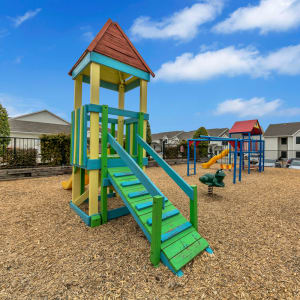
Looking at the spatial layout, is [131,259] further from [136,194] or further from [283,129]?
[283,129]

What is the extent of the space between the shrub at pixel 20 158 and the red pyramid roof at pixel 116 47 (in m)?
6.83

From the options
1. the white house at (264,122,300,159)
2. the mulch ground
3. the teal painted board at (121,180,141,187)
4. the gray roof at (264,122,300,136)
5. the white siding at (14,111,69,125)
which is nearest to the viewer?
the mulch ground

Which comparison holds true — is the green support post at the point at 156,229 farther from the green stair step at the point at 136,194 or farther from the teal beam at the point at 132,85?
the teal beam at the point at 132,85

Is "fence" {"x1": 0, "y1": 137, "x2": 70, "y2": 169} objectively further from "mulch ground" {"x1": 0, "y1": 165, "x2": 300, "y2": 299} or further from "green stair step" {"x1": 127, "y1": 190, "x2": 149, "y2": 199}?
"green stair step" {"x1": 127, "y1": 190, "x2": 149, "y2": 199}

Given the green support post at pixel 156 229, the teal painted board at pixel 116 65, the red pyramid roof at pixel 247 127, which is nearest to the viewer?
the green support post at pixel 156 229

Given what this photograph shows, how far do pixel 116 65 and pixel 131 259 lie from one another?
12.3ft

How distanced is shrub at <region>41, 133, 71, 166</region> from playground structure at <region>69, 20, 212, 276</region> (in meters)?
5.80

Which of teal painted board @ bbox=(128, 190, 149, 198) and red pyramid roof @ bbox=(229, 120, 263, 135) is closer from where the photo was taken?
teal painted board @ bbox=(128, 190, 149, 198)

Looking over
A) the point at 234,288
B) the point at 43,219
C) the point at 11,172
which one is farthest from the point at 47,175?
the point at 234,288

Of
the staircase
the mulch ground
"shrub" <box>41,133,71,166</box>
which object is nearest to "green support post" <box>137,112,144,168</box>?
the staircase

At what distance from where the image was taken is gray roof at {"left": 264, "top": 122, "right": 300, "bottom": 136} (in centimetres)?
3091

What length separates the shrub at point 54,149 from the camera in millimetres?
9656

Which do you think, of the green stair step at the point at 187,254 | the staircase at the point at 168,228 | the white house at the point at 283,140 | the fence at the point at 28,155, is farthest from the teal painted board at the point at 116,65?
the white house at the point at 283,140

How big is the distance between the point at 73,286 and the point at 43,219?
2.24 metres
